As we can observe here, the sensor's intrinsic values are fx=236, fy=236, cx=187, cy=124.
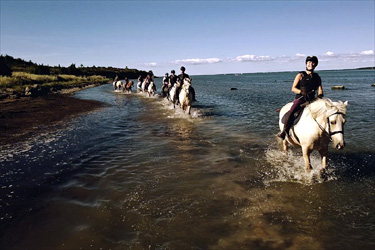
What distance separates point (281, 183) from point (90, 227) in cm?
446

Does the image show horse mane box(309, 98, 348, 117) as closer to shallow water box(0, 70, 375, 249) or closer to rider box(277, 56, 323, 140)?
rider box(277, 56, 323, 140)

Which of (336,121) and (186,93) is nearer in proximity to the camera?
(336,121)

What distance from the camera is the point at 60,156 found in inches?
322

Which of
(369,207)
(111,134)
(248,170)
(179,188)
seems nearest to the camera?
(369,207)

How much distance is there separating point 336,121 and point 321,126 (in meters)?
0.46

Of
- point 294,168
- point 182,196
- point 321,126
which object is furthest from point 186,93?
point 182,196

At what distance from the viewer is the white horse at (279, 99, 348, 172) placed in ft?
16.6

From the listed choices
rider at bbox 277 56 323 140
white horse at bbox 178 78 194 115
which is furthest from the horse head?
white horse at bbox 178 78 194 115

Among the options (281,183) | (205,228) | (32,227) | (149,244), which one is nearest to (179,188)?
(205,228)

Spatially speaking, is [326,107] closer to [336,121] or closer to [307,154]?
[336,121]

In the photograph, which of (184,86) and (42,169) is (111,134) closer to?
(42,169)

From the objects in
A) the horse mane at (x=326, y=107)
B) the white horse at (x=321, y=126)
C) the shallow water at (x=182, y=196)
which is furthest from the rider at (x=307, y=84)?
the shallow water at (x=182, y=196)

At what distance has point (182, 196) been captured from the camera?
17.6 ft

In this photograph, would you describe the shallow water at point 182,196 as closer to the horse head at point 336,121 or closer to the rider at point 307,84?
the horse head at point 336,121
